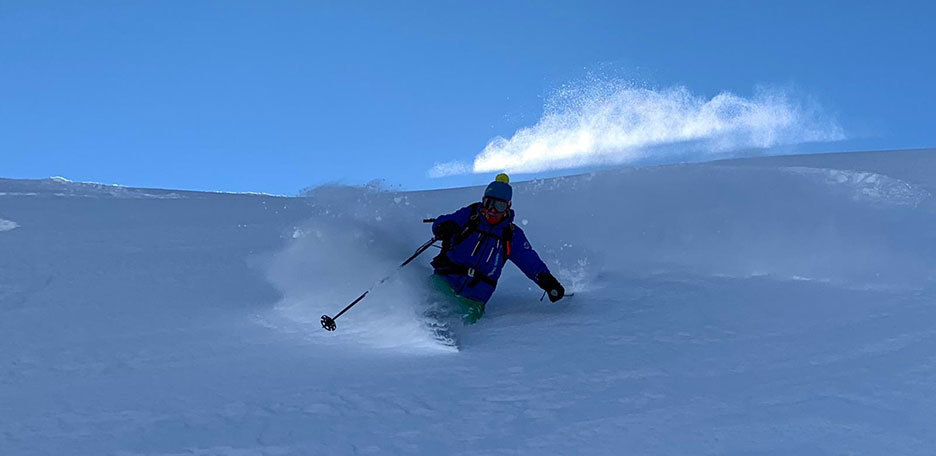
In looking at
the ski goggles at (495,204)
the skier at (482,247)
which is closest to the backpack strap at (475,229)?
the skier at (482,247)

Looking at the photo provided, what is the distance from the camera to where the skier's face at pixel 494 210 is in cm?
581

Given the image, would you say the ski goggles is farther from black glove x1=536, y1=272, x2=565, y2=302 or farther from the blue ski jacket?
black glove x1=536, y1=272, x2=565, y2=302

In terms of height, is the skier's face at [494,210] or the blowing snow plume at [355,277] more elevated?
the skier's face at [494,210]

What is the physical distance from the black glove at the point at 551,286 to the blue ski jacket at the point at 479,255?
3.2 inches

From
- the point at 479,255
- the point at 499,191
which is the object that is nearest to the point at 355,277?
the point at 479,255

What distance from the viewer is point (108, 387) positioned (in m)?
3.78

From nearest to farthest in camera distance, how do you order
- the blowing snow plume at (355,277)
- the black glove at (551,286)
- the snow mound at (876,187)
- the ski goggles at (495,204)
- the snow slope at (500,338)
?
the snow slope at (500,338), the blowing snow plume at (355,277), the black glove at (551,286), the ski goggles at (495,204), the snow mound at (876,187)

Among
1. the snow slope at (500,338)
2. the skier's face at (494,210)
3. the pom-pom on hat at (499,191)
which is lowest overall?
the snow slope at (500,338)

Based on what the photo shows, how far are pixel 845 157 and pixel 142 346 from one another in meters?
12.8

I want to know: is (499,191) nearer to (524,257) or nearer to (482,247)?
(482,247)

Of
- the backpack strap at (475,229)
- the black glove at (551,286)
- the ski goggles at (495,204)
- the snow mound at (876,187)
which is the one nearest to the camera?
the black glove at (551,286)

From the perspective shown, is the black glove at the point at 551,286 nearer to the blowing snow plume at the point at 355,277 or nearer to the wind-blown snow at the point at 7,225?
the blowing snow plume at the point at 355,277

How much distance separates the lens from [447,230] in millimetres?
5828

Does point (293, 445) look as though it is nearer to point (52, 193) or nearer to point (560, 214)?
point (560, 214)
